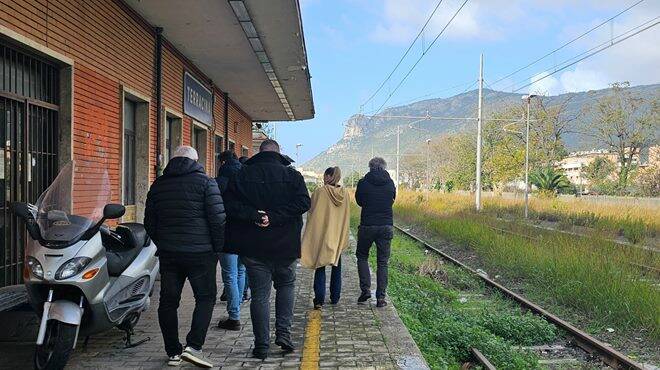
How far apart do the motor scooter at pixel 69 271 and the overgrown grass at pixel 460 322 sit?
2.96 meters

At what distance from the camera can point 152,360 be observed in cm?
498

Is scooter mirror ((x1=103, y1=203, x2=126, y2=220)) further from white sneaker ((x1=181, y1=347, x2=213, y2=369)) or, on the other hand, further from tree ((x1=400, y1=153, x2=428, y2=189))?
tree ((x1=400, y1=153, x2=428, y2=189))

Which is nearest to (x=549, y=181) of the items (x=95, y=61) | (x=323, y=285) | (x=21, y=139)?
(x=323, y=285)

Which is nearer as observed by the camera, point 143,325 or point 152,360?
point 152,360

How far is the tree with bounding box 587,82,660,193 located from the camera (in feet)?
172

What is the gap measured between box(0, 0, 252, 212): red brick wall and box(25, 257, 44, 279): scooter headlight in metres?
0.55

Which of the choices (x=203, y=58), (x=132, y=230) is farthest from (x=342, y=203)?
(x=203, y=58)

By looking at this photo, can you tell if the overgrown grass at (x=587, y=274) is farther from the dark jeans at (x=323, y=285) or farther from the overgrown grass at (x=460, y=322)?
the dark jeans at (x=323, y=285)

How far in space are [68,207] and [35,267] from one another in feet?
2.03

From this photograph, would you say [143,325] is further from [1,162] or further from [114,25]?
[114,25]

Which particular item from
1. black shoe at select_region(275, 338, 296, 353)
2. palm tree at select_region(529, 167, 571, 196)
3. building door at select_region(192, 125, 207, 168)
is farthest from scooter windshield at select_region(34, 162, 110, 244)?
palm tree at select_region(529, 167, 571, 196)

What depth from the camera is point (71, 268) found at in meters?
4.29

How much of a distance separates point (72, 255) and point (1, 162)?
8.47ft

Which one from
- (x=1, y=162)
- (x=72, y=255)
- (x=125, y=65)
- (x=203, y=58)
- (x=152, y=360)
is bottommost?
(x=152, y=360)
